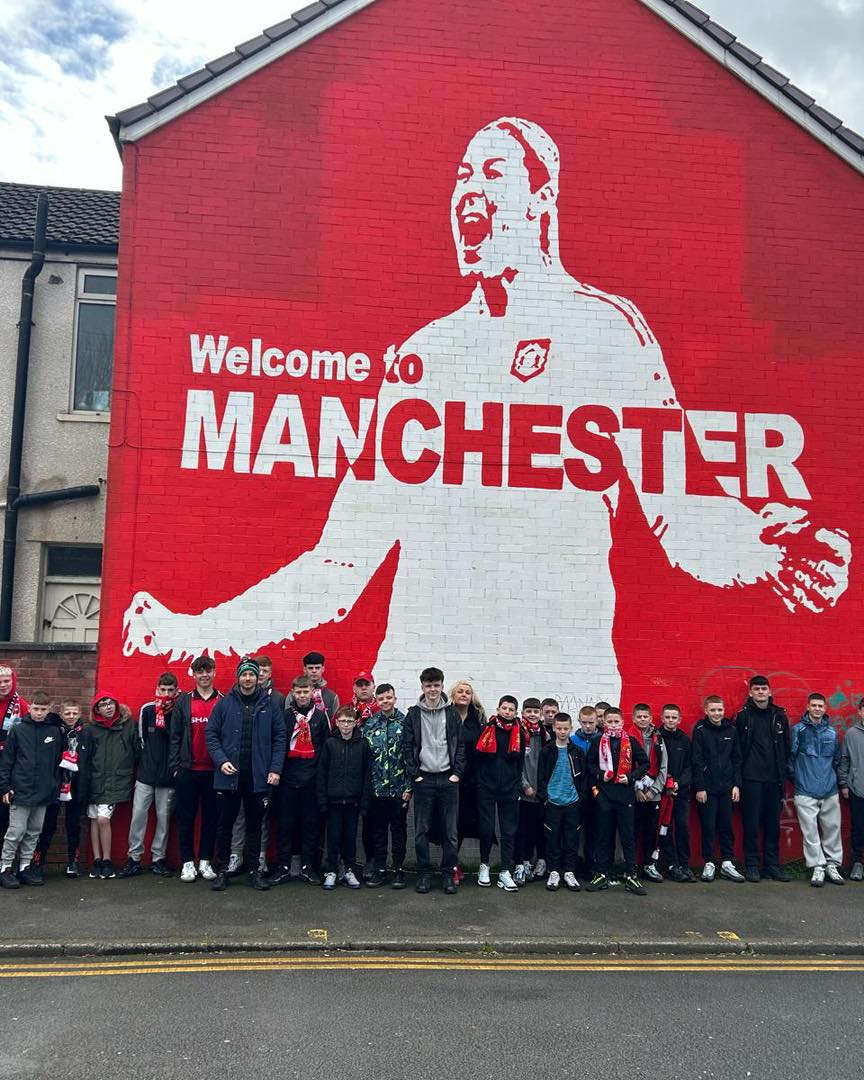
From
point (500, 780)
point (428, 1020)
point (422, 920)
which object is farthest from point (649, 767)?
point (428, 1020)

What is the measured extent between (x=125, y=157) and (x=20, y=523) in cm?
511

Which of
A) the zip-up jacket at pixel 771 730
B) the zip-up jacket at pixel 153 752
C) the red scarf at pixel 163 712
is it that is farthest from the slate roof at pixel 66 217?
the zip-up jacket at pixel 771 730

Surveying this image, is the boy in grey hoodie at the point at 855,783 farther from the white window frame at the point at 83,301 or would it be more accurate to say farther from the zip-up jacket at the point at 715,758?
the white window frame at the point at 83,301

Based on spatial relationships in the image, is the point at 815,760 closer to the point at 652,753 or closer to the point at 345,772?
the point at 652,753

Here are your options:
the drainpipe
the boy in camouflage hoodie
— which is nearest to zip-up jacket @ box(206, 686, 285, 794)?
the boy in camouflage hoodie

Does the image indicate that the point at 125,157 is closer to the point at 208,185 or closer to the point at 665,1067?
the point at 208,185

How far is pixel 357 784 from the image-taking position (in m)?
8.36

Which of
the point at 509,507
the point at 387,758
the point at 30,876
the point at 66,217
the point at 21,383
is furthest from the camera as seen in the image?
the point at 66,217

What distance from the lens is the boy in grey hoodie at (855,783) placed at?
30.1 feet

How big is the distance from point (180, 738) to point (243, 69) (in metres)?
7.16

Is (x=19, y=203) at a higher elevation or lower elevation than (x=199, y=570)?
higher

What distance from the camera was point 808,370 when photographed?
33.1 ft

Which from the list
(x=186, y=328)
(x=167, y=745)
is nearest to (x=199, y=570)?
(x=167, y=745)

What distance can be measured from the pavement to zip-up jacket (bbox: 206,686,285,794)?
1006mm
